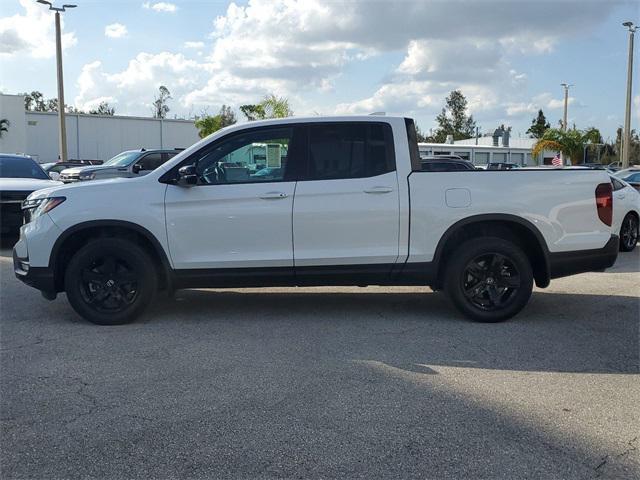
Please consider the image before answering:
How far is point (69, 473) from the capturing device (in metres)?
3.15

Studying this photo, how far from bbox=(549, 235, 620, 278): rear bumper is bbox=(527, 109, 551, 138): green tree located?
81.8 m

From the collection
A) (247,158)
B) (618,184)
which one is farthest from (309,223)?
(618,184)

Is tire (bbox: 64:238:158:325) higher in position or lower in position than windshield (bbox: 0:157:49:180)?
lower

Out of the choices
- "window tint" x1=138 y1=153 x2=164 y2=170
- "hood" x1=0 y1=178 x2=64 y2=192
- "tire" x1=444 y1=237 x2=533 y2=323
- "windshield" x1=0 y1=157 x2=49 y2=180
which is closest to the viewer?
"tire" x1=444 y1=237 x2=533 y2=323

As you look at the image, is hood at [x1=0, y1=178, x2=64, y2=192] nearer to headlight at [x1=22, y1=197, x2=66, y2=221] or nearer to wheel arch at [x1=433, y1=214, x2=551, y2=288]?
headlight at [x1=22, y1=197, x2=66, y2=221]

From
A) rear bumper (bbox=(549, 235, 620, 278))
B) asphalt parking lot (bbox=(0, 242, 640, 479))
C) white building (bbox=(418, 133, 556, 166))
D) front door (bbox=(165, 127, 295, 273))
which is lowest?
asphalt parking lot (bbox=(0, 242, 640, 479))

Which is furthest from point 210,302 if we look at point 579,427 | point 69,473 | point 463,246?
point 579,427

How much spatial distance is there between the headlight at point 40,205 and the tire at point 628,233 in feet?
32.2

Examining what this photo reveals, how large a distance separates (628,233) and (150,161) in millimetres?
11248

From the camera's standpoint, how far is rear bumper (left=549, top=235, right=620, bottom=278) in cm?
600

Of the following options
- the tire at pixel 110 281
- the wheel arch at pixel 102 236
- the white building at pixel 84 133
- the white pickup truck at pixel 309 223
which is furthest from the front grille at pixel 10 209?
the white building at pixel 84 133

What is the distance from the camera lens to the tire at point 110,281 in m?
5.79

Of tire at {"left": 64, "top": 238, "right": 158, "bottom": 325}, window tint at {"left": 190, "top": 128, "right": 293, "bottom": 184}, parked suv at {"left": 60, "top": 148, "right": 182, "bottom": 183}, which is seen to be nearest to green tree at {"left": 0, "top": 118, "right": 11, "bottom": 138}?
parked suv at {"left": 60, "top": 148, "right": 182, "bottom": 183}

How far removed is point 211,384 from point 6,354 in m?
1.93
